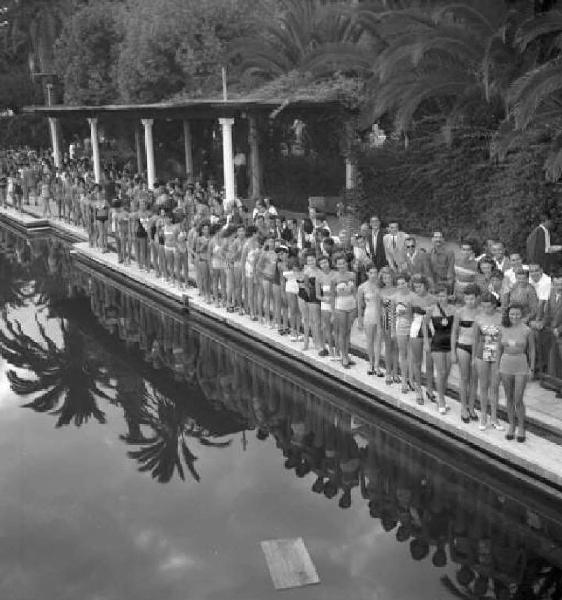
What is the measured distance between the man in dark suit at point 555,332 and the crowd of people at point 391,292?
14 mm

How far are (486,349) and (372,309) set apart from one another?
199 cm

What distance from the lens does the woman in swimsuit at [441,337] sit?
8562mm

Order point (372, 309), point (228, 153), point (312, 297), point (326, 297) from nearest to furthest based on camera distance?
point (372, 309)
point (326, 297)
point (312, 297)
point (228, 153)

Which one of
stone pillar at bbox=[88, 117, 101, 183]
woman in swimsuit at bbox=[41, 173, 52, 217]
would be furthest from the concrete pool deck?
stone pillar at bbox=[88, 117, 101, 183]

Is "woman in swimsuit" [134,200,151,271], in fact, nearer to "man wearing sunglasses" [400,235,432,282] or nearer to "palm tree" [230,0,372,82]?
"man wearing sunglasses" [400,235,432,282]

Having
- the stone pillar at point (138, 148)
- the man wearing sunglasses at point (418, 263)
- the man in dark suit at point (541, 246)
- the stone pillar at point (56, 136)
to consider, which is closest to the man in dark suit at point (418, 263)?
the man wearing sunglasses at point (418, 263)

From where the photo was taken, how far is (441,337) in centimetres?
859

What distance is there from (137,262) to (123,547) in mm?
11268

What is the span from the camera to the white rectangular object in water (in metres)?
6.66

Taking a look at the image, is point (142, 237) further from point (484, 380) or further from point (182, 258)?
point (484, 380)

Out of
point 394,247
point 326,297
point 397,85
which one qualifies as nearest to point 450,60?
point 397,85

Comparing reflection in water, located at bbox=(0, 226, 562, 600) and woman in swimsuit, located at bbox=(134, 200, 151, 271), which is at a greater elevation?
woman in swimsuit, located at bbox=(134, 200, 151, 271)

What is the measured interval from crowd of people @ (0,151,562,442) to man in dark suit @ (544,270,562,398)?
0.04 feet

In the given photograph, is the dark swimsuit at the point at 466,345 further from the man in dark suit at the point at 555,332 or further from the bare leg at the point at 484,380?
the man in dark suit at the point at 555,332
